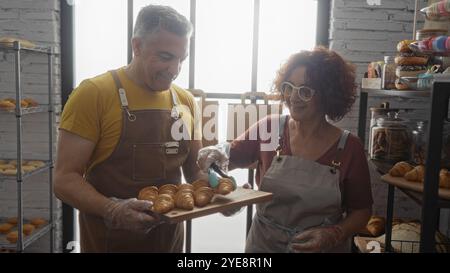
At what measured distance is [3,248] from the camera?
3039 millimetres

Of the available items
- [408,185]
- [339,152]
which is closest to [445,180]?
[408,185]

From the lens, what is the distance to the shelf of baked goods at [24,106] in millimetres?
2984

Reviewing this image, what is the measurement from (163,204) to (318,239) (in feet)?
1.87

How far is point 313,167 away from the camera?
1.76m

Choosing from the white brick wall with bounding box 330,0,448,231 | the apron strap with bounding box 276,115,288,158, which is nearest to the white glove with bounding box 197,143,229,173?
the apron strap with bounding box 276,115,288,158

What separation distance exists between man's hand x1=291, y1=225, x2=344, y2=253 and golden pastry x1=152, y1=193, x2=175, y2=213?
474 mm

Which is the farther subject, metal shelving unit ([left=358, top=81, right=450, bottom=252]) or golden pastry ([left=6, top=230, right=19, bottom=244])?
golden pastry ([left=6, top=230, right=19, bottom=244])

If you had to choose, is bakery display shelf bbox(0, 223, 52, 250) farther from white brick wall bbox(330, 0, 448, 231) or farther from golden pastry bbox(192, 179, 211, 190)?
white brick wall bbox(330, 0, 448, 231)

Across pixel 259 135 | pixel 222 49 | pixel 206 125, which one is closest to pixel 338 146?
pixel 259 135

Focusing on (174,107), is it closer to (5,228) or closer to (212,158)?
(212,158)

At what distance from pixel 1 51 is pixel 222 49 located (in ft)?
4.99

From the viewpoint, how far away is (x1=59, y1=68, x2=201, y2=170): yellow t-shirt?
1638 millimetres

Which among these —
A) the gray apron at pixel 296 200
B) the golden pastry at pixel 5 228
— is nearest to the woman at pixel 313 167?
the gray apron at pixel 296 200

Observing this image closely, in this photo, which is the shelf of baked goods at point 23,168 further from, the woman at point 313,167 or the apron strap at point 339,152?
the apron strap at point 339,152
